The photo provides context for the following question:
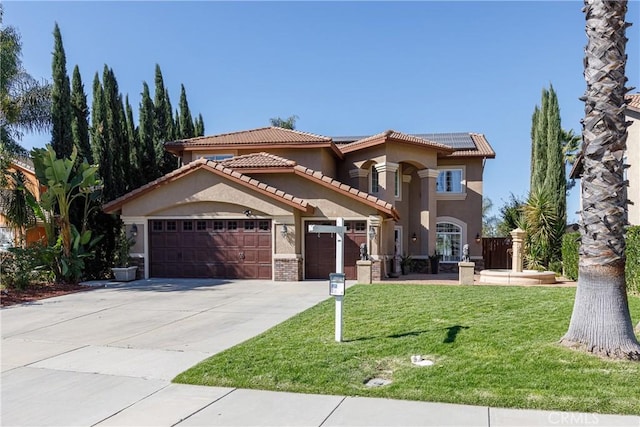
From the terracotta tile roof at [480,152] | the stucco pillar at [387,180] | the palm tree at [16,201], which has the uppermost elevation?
the terracotta tile roof at [480,152]

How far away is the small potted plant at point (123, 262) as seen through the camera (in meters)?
18.4

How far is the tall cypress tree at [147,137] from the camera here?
1009 inches

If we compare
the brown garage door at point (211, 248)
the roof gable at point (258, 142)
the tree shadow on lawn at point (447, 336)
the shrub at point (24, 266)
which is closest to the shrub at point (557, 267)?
the roof gable at point (258, 142)

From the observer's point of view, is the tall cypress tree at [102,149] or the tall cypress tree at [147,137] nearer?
the tall cypress tree at [102,149]

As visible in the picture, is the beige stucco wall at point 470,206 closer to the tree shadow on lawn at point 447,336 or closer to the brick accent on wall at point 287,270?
the brick accent on wall at point 287,270

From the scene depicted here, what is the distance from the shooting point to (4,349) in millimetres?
7973

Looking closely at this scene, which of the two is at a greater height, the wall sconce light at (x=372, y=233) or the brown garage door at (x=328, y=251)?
the wall sconce light at (x=372, y=233)

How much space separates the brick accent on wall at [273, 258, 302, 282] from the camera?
18094 mm

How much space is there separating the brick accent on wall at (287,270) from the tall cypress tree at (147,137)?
11324 millimetres

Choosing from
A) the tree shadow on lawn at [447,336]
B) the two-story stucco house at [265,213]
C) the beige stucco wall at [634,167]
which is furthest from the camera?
the beige stucco wall at [634,167]

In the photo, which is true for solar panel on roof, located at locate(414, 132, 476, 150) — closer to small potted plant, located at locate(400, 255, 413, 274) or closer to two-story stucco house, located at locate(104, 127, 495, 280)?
two-story stucco house, located at locate(104, 127, 495, 280)

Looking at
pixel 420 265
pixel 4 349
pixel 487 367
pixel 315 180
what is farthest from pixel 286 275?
pixel 487 367

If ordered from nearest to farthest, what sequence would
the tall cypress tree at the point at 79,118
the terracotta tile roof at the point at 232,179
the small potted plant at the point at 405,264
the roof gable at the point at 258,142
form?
the terracotta tile roof at the point at 232,179 < the tall cypress tree at the point at 79,118 < the roof gable at the point at 258,142 < the small potted plant at the point at 405,264

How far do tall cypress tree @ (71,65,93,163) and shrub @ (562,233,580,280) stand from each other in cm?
2120
